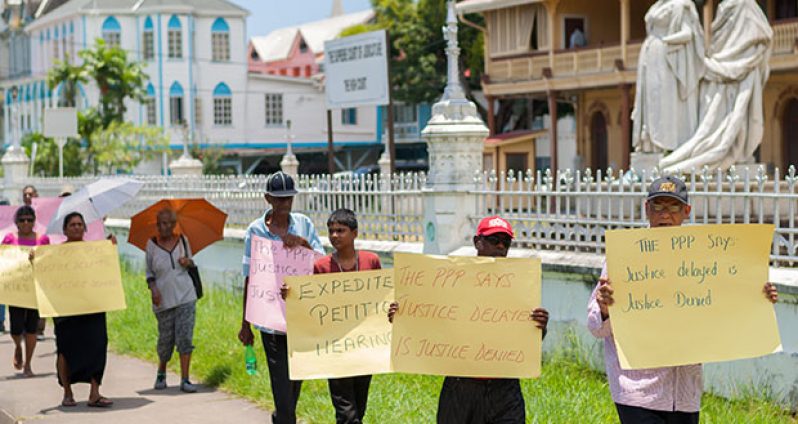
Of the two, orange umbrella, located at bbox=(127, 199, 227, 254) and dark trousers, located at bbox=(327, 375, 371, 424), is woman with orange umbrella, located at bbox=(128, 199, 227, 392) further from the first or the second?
dark trousers, located at bbox=(327, 375, 371, 424)

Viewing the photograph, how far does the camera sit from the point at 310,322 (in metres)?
6.60

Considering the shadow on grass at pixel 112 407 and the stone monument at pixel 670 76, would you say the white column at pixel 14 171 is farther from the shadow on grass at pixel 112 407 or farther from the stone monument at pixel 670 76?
the stone monument at pixel 670 76

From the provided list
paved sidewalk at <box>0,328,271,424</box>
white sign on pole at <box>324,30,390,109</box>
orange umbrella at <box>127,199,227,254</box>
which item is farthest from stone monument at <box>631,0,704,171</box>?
white sign on pole at <box>324,30,390,109</box>

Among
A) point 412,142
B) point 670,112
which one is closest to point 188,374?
point 670,112

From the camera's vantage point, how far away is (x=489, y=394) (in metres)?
5.70

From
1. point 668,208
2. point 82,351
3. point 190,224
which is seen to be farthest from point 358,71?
point 668,208

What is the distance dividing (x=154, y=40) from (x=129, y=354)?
3995 centimetres

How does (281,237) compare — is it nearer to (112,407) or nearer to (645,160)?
(112,407)

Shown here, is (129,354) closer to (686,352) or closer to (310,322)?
(310,322)

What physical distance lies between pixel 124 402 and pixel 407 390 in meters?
2.43

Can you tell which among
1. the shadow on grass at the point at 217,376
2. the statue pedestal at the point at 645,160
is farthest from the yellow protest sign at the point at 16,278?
the statue pedestal at the point at 645,160

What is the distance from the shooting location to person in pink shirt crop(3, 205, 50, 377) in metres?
11.3

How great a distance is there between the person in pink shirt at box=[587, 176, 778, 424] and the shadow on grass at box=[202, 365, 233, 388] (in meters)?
5.72

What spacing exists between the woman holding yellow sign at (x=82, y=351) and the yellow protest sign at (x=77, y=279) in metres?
0.11
